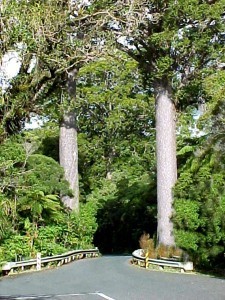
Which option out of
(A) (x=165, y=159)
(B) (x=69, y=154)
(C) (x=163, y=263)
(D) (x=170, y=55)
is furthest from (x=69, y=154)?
(C) (x=163, y=263)

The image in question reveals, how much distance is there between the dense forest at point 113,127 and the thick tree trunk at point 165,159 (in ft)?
0.13

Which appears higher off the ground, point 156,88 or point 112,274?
point 156,88

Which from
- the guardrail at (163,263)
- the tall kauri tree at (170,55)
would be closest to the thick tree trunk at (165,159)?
the tall kauri tree at (170,55)

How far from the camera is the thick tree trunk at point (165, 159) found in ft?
70.9

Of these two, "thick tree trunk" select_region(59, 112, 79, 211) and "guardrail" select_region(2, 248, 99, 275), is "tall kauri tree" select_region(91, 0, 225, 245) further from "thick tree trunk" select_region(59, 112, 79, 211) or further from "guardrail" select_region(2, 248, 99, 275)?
"thick tree trunk" select_region(59, 112, 79, 211)

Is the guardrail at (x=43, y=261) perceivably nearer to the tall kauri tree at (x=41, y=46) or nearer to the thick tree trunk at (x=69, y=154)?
the thick tree trunk at (x=69, y=154)

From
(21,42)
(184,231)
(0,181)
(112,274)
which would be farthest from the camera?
(184,231)

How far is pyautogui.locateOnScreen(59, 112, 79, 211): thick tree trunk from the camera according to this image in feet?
91.7

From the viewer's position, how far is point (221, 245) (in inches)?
690

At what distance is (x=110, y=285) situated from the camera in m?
14.3

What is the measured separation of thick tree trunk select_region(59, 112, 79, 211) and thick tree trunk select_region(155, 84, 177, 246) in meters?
6.95

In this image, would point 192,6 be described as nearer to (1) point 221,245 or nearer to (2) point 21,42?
(1) point 221,245

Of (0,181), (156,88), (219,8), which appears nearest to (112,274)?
(156,88)

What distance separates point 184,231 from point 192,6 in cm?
769
